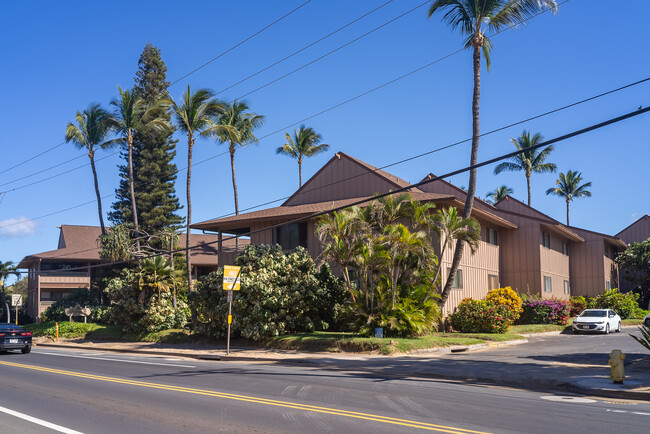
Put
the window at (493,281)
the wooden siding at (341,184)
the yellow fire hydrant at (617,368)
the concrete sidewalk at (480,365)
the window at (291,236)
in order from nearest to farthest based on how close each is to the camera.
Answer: the yellow fire hydrant at (617,368)
the concrete sidewalk at (480,365)
the window at (291,236)
the wooden siding at (341,184)
the window at (493,281)

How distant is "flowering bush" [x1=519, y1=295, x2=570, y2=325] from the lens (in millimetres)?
34719

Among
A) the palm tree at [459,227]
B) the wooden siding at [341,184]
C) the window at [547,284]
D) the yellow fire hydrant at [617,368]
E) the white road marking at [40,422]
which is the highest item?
the wooden siding at [341,184]

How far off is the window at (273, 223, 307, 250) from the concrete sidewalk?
8508mm

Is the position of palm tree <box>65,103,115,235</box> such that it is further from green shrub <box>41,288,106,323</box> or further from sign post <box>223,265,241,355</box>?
sign post <box>223,265,241,355</box>

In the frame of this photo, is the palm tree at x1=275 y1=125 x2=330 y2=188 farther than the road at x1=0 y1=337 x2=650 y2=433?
Yes

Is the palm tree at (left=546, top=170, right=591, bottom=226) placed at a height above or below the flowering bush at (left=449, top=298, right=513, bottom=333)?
above

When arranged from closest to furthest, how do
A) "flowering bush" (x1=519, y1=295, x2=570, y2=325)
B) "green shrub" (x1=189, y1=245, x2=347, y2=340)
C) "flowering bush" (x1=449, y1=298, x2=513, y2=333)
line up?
1. "green shrub" (x1=189, y1=245, x2=347, y2=340)
2. "flowering bush" (x1=449, y1=298, x2=513, y2=333)
3. "flowering bush" (x1=519, y1=295, x2=570, y2=325)

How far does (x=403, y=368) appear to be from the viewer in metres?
17.1

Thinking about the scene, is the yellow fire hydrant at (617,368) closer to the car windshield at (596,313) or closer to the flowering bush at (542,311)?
the car windshield at (596,313)

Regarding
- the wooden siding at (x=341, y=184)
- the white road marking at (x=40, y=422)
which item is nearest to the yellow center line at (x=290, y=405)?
the white road marking at (x=40, y=422)

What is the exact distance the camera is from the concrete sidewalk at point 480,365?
543 inches

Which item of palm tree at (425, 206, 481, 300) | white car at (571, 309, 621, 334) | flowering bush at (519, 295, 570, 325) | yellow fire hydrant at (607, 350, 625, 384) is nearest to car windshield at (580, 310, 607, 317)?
white car at (571, 309, 621, 334)

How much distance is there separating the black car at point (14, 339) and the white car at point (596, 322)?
91.9ft

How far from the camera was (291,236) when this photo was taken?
107 feet
